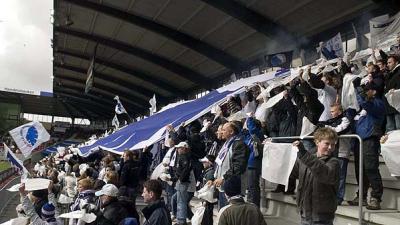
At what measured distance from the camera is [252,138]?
7.48 meters

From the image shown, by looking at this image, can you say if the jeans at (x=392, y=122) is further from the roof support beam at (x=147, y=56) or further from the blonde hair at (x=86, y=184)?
the roof support beam at (x=147, y=56)

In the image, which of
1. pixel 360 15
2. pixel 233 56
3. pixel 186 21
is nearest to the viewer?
pixel 360 15

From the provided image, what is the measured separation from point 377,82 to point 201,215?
3.02 meters

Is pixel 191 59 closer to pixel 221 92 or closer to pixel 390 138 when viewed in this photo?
pixel 221 92

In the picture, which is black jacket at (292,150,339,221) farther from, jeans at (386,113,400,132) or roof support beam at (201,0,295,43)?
roof support beam at (201,0,295,43)

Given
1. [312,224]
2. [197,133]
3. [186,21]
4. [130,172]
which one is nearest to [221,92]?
[197,133]

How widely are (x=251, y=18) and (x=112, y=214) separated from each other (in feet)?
41.6

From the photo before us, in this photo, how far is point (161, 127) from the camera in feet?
31.3

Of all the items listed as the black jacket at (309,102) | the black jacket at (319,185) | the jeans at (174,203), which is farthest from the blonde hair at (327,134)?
the jeans at (174,203)

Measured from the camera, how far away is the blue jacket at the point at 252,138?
7.35 m

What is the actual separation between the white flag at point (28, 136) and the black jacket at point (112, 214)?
9367mm

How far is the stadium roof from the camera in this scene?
16625 millimetres

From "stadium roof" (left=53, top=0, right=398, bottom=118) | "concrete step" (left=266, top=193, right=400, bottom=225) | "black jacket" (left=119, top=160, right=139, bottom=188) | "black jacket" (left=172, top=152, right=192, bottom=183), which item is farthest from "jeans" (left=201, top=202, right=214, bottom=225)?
"stadium roof" (left=53, top=0, right=398, bottom=118)

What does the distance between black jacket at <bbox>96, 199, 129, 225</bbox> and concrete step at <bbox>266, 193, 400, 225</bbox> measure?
2.73 m
